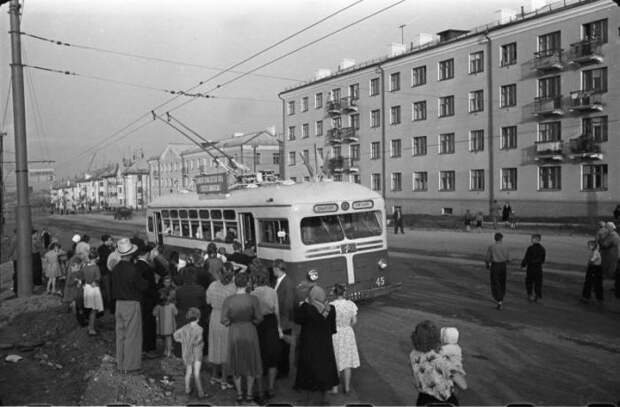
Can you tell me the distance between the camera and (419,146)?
4666cm

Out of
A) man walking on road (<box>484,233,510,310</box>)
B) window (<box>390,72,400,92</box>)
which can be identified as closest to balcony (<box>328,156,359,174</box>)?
window (<box>390,72,400,92</box>)

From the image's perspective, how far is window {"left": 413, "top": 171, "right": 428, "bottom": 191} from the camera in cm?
4622

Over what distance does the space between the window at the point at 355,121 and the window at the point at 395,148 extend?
4.51m

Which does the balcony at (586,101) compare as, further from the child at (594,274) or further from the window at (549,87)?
the child at (594,274)

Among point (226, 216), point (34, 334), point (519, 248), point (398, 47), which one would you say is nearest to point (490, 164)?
point (398, 47)

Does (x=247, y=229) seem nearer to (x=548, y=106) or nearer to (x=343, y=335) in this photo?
(x=343, y=335)

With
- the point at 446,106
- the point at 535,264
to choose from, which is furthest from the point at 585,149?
the point at 535,264

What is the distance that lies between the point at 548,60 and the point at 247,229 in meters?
29.8

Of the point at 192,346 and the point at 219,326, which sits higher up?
the point at 219,326

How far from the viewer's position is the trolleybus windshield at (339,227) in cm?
1164

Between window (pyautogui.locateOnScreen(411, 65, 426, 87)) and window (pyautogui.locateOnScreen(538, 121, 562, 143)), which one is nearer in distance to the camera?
window (pyautogui.locateOnScreen(538, 121, 562, 143))

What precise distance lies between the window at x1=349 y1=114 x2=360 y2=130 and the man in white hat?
4532 centimetres

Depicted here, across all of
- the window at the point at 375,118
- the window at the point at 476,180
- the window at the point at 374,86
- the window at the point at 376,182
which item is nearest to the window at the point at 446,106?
the window at the point at 476,180

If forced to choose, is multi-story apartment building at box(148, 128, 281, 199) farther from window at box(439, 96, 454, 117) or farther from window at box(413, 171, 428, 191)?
window at box(439, 96, 454, 117)
